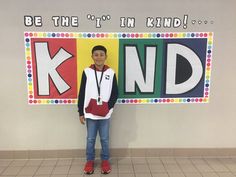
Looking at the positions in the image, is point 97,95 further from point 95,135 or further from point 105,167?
point 105,167

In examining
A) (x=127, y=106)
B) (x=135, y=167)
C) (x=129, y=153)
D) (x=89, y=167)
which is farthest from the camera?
(x=129, y=153)

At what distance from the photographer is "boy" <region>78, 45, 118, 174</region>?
3.12m

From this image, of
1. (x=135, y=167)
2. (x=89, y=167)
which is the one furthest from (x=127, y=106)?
(x=89, y=167)

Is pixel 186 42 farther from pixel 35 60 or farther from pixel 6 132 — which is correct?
pixel 6 132

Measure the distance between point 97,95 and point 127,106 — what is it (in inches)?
21.0

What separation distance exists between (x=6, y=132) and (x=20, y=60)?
919 mm

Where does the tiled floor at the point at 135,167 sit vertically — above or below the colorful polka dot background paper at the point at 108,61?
below

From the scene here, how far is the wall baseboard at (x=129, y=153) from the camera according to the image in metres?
3.56

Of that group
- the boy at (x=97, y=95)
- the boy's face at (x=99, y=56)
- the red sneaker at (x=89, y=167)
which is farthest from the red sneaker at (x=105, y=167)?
the boy's face at (x=99, y=56)

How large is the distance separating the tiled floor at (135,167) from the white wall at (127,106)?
0.59 ft

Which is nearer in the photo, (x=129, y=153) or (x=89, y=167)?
(x=89, y=167)

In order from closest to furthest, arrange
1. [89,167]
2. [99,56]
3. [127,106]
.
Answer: [99,56] < [89,167] < [127,106]

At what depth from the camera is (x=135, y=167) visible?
3377 millimetres

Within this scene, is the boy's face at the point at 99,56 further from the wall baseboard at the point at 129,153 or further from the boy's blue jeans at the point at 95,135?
the wall baseboard at the point at 129,153
